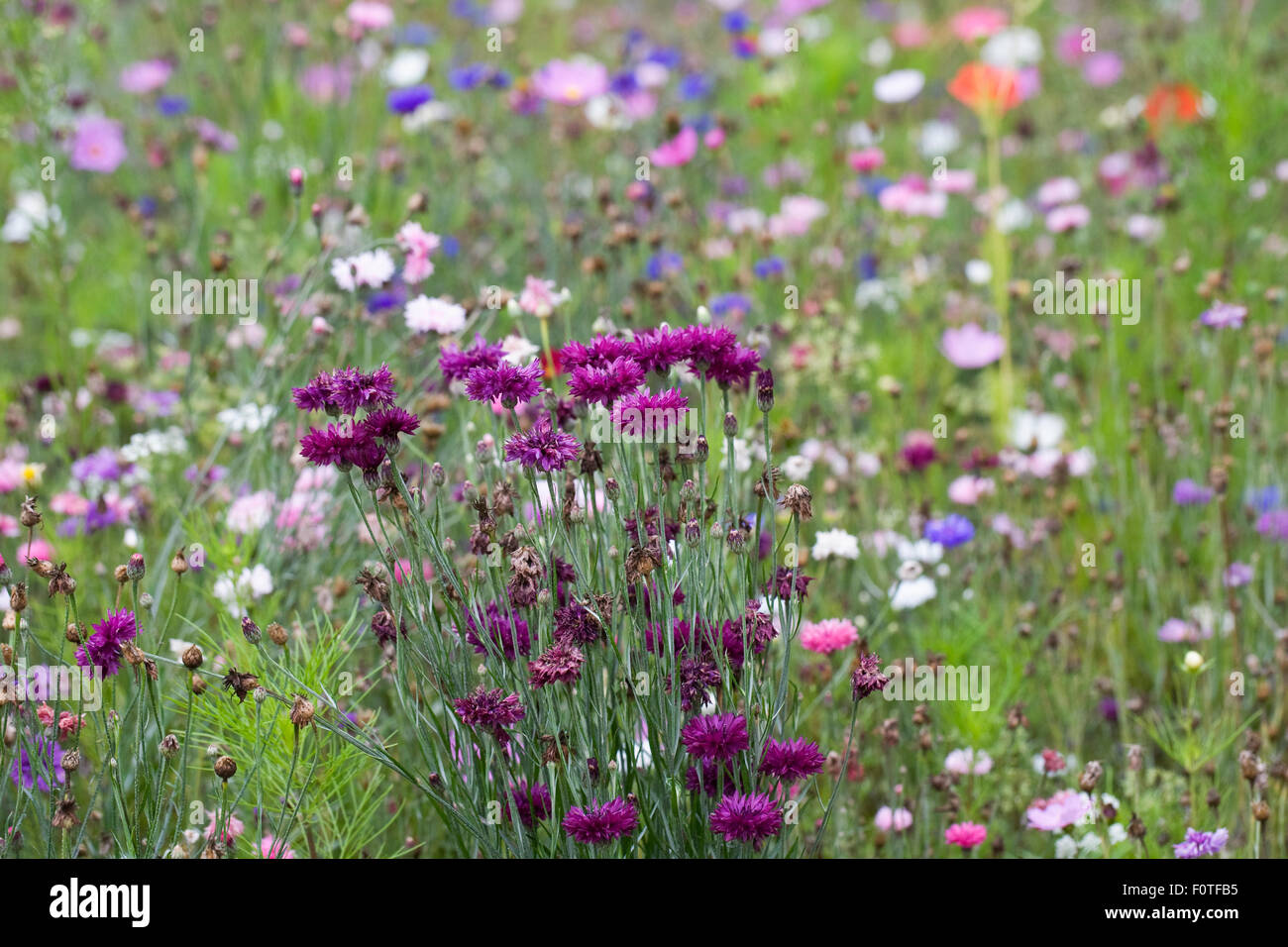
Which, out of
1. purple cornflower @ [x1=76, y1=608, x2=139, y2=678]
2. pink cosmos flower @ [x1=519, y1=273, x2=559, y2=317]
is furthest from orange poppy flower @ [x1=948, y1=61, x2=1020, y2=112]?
purple cornflower @ [x1=76, y1=608, x2=139, y2=678]

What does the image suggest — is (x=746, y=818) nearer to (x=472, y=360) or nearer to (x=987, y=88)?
(x=472, y=360)

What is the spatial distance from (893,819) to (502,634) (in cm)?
79

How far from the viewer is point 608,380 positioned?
5.09ft

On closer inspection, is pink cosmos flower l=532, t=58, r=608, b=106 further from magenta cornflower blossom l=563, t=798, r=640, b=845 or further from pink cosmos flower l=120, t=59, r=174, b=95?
magenta cornflower blossom l=563, t=798, r=640, b=845

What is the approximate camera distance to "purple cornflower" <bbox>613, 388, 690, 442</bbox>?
160cm

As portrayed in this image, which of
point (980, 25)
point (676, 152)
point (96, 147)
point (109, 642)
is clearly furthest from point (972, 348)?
point (96, 147)

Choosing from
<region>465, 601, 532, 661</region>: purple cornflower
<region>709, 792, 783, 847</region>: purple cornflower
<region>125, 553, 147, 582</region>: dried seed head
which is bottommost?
<region>709, 792, 783, 847</region>: purple cornflower

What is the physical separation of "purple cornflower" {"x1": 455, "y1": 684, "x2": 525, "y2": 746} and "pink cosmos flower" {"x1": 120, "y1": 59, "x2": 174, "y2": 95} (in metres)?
3.26

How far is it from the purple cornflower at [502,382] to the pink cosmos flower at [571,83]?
2.21 m

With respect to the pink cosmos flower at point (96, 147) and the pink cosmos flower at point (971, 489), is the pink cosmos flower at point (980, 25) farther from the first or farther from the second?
the pink cosmos flower at point (96, 147)

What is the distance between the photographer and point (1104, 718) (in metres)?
2.57

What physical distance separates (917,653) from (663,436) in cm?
99
